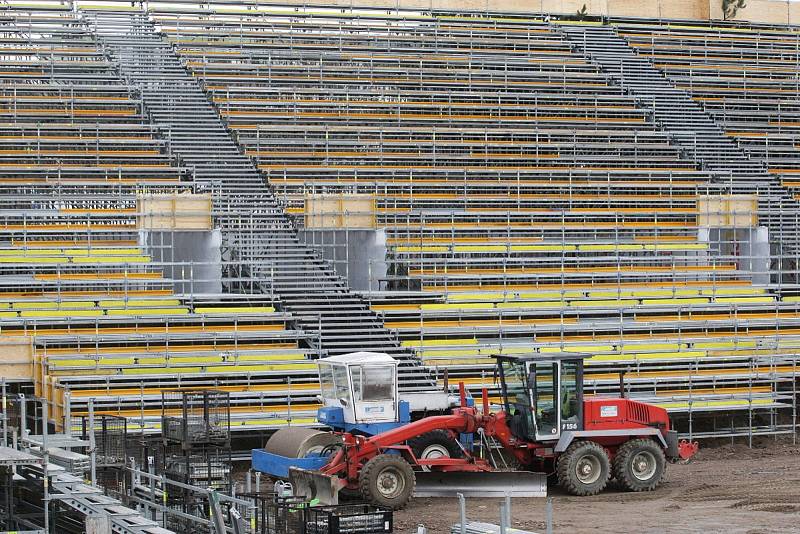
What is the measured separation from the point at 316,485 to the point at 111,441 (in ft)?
9.12

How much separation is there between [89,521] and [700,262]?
60.0 feet

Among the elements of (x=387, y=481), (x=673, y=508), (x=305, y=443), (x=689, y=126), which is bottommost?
(x=673, y=508)

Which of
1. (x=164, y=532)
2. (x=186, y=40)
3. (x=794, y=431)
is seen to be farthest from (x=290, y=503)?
(x=186, y=40)

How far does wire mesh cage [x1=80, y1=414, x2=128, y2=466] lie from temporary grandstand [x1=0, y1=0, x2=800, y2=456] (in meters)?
1.50

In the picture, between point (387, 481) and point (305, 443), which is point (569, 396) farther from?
point (305, 443)

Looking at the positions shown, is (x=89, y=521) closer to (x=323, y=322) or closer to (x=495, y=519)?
(x=495, y=519)

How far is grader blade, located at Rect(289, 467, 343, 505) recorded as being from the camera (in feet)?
Answer: 52.9

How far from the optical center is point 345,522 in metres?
12.6

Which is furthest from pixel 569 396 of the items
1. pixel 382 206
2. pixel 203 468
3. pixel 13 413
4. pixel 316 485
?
pixel 382 206

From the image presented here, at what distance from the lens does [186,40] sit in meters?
34.2

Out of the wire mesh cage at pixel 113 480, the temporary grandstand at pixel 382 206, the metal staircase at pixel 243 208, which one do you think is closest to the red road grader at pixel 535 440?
the temporary grandstand at pixel 382 206

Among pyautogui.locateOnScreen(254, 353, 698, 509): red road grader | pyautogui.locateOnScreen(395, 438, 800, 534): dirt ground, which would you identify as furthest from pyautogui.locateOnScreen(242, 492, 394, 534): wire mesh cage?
pyautogui.locateOnScreen(254, 353, 698, 509): red road grader

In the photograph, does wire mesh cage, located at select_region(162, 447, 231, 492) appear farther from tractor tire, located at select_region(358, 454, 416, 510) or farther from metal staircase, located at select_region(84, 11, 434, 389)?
metal staircase, located at select_region(84, 11, 434, 389)

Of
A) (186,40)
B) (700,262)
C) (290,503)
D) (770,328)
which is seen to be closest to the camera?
(290,503)
